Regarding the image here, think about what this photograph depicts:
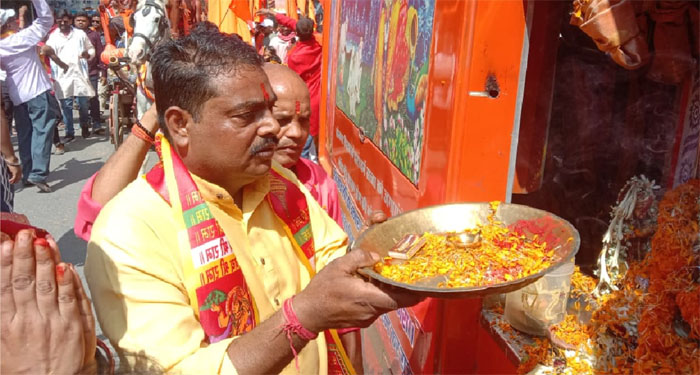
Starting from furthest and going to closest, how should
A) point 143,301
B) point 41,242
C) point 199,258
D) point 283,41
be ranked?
point 283,41 < point 199,258 < point 143,301 < point 41,242

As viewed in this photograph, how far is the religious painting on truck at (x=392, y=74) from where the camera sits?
2553mm

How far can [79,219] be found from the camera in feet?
7.52

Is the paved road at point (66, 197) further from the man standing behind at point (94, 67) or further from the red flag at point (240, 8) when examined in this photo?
the red flag at point (240, 8)

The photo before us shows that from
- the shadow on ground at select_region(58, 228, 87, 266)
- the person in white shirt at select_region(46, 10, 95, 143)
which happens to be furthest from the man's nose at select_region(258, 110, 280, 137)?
the person in white shirt at select_region(46, 10, 95, 143)

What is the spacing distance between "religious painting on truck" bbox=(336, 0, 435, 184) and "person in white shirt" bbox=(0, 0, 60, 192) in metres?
5.14

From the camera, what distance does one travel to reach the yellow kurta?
62.3 inches

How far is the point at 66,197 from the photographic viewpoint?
7852 millimetres

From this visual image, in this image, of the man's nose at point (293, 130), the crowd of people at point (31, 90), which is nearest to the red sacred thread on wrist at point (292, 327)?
the man's nose at point (293, 130)

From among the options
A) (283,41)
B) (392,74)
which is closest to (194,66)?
(392,74)

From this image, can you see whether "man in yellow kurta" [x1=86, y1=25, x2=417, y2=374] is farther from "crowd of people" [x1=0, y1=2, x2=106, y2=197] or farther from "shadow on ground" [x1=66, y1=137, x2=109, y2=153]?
"shadow on ground" [x1=66, y1=137, x2=109, y2=153]

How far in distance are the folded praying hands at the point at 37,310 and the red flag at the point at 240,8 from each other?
29.1ft

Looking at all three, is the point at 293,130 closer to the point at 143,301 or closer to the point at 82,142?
the point at 143,301

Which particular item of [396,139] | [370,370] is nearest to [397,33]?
[396,139]

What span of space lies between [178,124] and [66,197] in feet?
22.4
